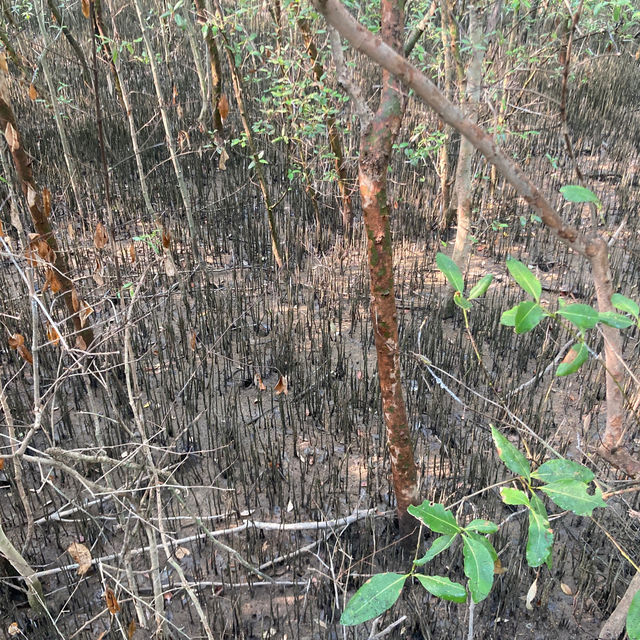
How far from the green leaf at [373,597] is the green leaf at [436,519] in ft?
0.31

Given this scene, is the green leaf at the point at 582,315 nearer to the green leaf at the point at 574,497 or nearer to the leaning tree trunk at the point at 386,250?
the green leaf at the point at 574,497

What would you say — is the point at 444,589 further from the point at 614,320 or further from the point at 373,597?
the point at 614,320

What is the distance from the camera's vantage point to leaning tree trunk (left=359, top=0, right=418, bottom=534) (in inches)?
56.3

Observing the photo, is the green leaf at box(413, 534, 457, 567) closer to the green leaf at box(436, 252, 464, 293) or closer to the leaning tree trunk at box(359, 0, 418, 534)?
the green leaf at box(436, 252, 464, 293)

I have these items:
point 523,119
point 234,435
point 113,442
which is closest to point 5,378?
point 113,442

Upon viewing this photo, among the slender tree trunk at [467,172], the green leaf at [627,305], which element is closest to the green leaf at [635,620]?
the green leaf at [627,305]

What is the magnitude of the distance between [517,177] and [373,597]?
2.44ft

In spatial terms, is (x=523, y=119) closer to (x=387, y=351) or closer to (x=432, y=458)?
(x=432, y=458)

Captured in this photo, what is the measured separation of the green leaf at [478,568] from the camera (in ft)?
2.86

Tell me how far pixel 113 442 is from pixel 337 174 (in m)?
2.26

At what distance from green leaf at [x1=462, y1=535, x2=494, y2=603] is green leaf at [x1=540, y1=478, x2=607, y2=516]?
0.15 metres

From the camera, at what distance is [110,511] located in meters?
2.43

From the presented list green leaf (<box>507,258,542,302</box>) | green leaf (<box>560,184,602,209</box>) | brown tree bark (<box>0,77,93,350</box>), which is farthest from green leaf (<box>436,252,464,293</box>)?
brown tree bark (<box>0,77,93,350</box>)

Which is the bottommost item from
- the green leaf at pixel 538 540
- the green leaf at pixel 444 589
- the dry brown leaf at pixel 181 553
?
the dry brown leaf at pixel 181 553
